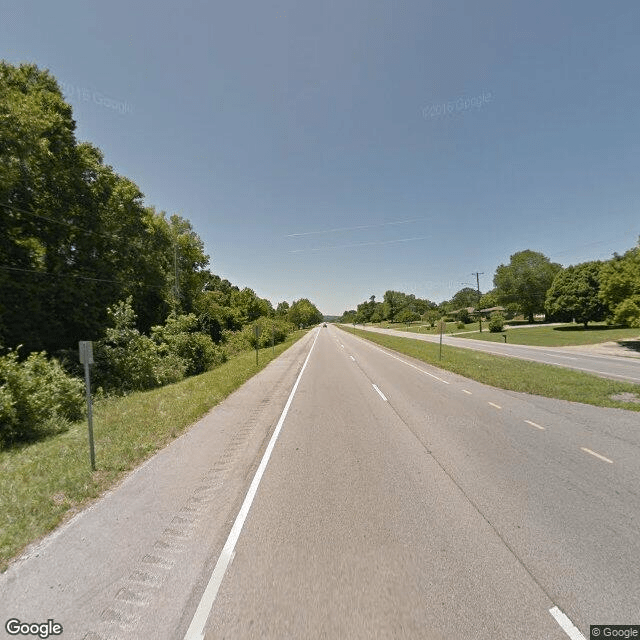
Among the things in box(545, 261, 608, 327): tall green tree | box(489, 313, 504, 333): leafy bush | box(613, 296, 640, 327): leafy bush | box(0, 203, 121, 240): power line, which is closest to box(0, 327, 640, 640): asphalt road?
box(0, 203, 121, 240): power line

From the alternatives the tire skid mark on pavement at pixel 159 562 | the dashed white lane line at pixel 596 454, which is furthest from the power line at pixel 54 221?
the dashed white lane line at pixel 596 454

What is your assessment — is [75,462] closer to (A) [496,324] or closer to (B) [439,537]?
(B) [439,537]

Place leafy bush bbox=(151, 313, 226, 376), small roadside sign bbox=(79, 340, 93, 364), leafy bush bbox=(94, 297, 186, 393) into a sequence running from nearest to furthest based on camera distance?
small roadside sign bbox=(79, 340, 93, 364)
leafy bush bbox=(94, 297, 186, 393)
leafy bush bbox=(151, 313, 226, 376)

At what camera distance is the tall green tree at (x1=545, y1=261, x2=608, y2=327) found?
44250mm

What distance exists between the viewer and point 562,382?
12.1m

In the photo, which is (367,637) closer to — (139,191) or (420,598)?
(420,598)

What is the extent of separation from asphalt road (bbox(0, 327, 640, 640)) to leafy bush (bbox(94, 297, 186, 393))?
410 inches

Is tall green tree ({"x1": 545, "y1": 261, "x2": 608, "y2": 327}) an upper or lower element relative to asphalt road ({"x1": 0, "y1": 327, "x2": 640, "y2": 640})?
upper

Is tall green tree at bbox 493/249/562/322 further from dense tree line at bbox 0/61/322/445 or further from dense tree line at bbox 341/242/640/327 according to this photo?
dense tree line at bbox 0/61/322/445

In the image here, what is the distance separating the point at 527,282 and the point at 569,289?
1923 centimetres

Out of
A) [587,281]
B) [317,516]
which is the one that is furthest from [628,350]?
[317,516]

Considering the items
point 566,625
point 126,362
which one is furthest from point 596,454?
point 126,362

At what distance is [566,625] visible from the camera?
2488 mm

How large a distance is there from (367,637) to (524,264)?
3263 inches
